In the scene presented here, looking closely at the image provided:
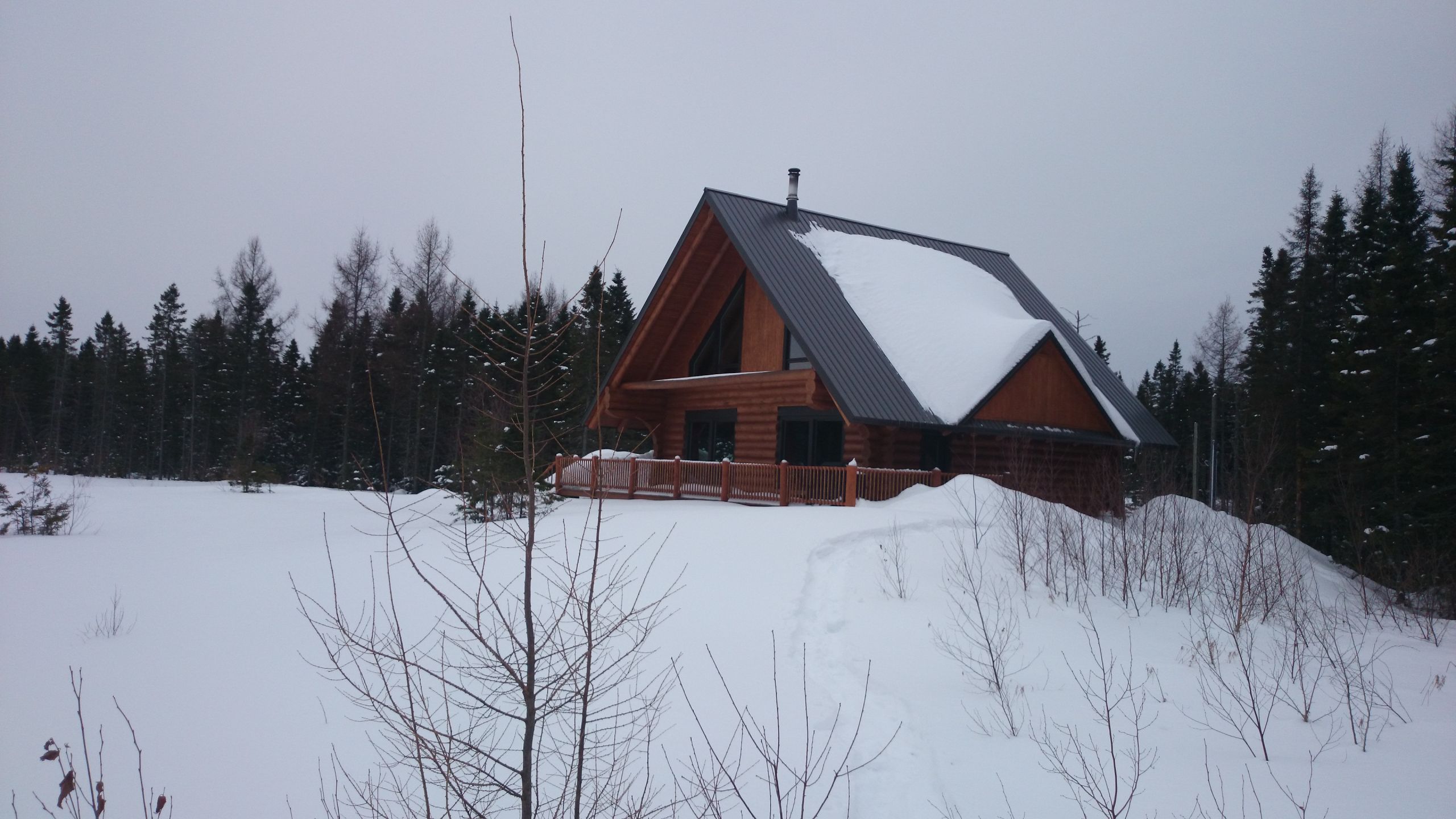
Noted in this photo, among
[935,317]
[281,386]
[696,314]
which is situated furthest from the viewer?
[281,386]

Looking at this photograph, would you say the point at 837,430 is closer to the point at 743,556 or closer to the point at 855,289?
the point at 855,289

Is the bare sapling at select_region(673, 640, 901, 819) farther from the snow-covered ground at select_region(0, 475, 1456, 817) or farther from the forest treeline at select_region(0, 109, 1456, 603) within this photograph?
the forest treeline at select_region(0, 109, 1456, 603)

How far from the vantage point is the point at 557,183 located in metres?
4.31

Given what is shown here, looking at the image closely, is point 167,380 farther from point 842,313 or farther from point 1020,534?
point 1020,534

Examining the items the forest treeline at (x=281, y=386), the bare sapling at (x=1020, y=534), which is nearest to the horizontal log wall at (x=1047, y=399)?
the bare sapling at (x=1020, y=534)

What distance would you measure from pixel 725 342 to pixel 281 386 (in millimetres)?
34386

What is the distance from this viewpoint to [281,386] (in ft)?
151

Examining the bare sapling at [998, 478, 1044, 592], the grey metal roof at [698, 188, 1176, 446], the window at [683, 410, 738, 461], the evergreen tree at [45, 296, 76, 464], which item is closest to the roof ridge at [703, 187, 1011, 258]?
the grey metal roof at [698, 188, 1176, 446]

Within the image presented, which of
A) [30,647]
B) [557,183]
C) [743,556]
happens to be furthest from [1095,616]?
[30,647]

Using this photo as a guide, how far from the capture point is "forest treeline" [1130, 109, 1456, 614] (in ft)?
60.8

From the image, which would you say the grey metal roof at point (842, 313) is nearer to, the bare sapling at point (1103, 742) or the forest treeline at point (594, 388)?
the forest treeline at point (594, 388)

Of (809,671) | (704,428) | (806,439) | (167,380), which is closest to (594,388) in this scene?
(704,428)

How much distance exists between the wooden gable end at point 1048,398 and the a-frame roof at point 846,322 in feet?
0.63

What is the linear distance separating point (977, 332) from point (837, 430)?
158 inches
